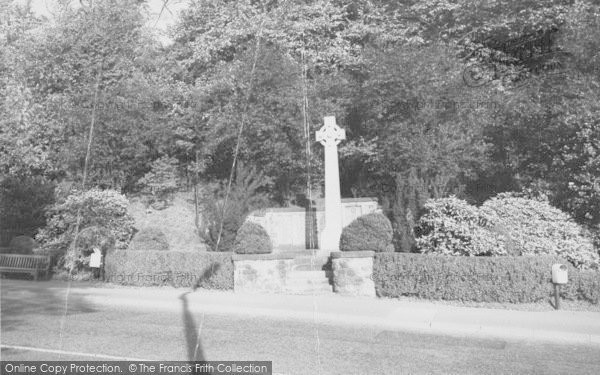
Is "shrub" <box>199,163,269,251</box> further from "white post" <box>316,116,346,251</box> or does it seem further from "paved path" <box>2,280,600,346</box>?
"paved path" <box>2,280,600,346</box>

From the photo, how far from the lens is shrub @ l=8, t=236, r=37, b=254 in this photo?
57.6ft

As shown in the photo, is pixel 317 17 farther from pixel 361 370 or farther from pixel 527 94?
pixel 361 370

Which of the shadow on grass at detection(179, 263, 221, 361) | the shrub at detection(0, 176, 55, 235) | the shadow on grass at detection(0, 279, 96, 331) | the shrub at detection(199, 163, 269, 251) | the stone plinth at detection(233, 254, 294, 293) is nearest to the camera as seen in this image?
the shadow on grass at detection(179, 263, 221, 361)

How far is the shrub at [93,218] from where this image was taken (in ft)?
55.1

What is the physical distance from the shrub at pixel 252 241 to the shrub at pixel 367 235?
193cm

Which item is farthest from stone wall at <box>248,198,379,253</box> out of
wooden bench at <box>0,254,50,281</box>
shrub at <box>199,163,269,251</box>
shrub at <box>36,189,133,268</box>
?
wooden bench at <box>0,254,50,281</box>

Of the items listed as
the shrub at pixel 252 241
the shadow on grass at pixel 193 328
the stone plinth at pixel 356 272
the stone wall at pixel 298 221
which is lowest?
the shadow on grass at pixel 193 328

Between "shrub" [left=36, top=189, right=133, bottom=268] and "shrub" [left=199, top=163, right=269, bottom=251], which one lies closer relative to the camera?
"shrub" [left=36, top=189, right=133, bottom=268]

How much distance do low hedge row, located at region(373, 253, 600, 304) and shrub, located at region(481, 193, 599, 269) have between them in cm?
123

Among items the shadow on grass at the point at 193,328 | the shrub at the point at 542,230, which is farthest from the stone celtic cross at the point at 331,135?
the shadow on grass at the point at 193,328

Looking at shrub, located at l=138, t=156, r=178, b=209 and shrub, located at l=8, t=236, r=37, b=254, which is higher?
shrub, located at l=138, t=156, r=178, b=209

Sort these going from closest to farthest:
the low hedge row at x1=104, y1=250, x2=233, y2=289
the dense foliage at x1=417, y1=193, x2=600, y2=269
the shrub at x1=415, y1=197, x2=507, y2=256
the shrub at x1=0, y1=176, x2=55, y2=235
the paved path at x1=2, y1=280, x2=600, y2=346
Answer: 1. the paved path at x1=2, y1=280, x2=600, y2=346
2. the shrub at x1=415, y1=197, x2=507, y2=256
3. the dense foliage at x1=417, y1=193, x2=600, y2=269
4. the low hedge row at x1=104, y1=250, x2=233, y2=289
5. the shrub at x1=0, y1=176, x2=55, y2=235

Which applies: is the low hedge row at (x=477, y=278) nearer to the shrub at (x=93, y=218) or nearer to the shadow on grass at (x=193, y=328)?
the shadow on grass at (x=193, y=328)

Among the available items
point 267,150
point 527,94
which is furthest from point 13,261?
point 527,94
